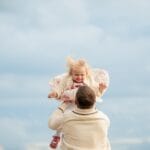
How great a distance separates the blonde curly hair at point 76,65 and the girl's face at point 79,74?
37 mm

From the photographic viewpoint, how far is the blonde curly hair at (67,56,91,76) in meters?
8.59

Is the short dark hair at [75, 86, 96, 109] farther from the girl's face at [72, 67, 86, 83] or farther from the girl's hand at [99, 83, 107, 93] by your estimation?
the girl's hand at [99, 83, 107, 93]

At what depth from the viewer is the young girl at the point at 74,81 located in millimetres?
8602

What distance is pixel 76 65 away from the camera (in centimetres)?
862

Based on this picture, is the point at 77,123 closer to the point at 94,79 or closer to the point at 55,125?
the point at 55,125

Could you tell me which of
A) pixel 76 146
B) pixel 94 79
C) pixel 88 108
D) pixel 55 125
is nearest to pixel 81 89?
pixel 88 108

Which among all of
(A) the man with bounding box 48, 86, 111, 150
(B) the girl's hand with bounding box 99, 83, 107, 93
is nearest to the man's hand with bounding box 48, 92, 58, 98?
(B) the girl's hand with bounding box 99, 83, 107, 93

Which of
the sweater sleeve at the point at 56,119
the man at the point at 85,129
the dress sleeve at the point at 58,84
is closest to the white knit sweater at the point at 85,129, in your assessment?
the man at the point at 85,129

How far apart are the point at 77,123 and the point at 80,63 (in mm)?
1600

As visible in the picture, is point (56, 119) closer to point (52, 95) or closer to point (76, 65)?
point (52, 95)

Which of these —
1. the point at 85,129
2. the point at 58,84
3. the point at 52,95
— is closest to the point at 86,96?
the point at 85,129

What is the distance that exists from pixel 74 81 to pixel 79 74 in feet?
0.54

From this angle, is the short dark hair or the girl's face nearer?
the short dark hair

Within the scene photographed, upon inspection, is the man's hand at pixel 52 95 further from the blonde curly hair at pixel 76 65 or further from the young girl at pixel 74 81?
the blonde curly hair at pixel 76 65
